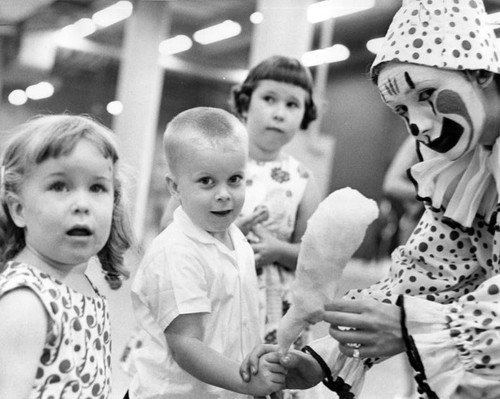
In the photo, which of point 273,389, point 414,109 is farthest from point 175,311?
point 414,109

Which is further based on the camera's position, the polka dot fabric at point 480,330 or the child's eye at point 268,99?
the child's eye at point 268,99

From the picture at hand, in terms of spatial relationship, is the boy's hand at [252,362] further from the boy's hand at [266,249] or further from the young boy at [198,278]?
the boy's hand at [266,249]

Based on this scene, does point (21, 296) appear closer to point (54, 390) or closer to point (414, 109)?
point (54, 390)

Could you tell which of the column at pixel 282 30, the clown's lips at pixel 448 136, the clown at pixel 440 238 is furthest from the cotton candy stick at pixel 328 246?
the column at pixel 282 30

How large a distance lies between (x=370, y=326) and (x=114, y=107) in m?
5.54

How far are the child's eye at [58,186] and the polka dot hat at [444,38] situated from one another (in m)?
0.50

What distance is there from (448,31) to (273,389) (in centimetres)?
60

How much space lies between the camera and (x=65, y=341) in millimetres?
1035

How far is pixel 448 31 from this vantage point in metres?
1.14

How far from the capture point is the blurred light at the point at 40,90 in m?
6.35

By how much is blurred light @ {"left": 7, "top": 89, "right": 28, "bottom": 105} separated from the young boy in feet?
16.9

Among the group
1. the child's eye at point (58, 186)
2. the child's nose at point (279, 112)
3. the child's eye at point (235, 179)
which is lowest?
the child's eye at point (58, 186)

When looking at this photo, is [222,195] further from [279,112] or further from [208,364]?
[279,112]

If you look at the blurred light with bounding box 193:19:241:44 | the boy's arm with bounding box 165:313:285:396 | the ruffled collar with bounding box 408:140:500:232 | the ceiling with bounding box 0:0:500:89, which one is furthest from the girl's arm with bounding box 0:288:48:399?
the blurred light with bounding box 193:19:241:44
